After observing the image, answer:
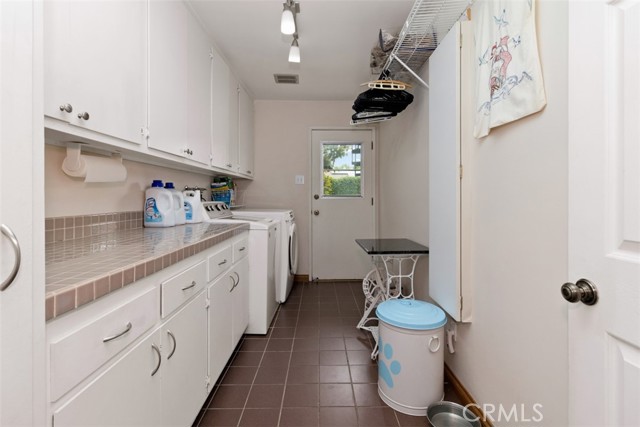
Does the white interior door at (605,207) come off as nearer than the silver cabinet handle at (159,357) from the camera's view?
Yes

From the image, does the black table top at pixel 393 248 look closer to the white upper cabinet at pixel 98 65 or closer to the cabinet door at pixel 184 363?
the cabinet door at pixel 184 363

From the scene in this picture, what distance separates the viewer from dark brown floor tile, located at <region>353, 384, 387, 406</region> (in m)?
1.57

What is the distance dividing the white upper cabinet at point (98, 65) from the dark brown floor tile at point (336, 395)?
170cm

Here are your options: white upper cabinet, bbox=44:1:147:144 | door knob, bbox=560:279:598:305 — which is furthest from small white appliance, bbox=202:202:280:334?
door knob, bbox=560:279:598:305

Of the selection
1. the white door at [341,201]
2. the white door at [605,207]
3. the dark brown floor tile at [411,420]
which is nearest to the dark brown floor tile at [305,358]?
the dark brown floor tile at [411,420]

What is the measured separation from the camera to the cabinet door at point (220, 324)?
1530 millimetres

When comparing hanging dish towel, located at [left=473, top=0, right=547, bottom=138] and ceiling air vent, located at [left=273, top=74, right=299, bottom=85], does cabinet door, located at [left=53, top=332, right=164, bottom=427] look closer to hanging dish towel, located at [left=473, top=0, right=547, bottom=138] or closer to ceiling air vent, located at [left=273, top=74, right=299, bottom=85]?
hanging dish towel, located at [left=473, top=0, right=547, bottom=138]

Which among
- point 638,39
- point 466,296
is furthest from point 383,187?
point 638,39

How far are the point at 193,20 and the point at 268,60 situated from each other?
837 mm

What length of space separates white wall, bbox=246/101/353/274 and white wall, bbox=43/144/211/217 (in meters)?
1.70

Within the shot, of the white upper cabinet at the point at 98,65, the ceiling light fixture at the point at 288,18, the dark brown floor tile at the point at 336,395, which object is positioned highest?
the ceiling light fixture at the point at 288,18

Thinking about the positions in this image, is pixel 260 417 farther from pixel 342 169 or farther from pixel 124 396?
pixel 342 169

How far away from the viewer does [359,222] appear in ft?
12.8

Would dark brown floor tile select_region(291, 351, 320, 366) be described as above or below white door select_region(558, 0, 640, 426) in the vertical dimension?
below
